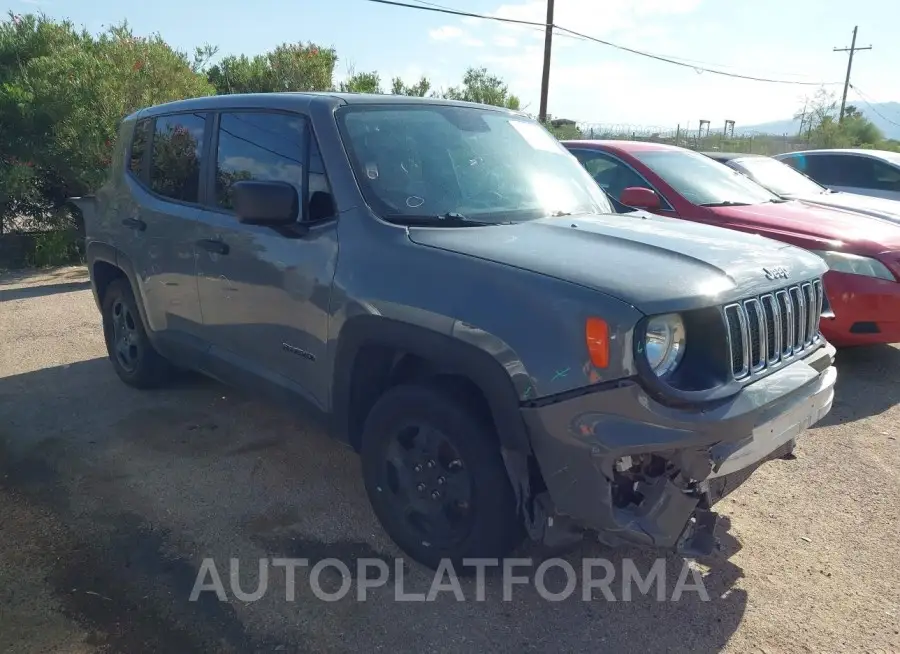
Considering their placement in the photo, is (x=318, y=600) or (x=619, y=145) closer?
(x=318, y=600)

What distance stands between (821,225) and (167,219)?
4853 mm

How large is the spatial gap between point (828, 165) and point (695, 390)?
10.3 m

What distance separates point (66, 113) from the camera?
436 inches

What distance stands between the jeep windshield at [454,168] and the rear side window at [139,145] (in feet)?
6.54

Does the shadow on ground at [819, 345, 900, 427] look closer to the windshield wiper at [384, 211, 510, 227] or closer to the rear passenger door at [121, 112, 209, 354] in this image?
the windshield wiper at [384, 211, 510, 227]

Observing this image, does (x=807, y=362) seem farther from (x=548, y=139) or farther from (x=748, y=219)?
(x=748, y=219)

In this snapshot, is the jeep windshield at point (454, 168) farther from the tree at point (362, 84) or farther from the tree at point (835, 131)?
the tree at point (835, 131)

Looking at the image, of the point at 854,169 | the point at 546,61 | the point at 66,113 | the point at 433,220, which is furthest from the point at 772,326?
the point at 546,61

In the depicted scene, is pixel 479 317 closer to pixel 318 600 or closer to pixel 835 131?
pixel 318 600

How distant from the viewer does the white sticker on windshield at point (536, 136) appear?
4250 mm

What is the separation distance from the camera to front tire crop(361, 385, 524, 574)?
2.88m

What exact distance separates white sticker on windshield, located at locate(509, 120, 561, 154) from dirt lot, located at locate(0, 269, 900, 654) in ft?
6.53

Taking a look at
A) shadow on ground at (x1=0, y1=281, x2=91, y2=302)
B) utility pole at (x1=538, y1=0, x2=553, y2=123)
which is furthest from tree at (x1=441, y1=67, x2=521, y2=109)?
shadow on ground at (x1=0, y1=281, x2=91, y2=302)

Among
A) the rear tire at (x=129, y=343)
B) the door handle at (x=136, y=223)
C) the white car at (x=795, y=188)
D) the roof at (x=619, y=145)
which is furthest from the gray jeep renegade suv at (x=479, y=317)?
the white car at (x=795, y=188)
